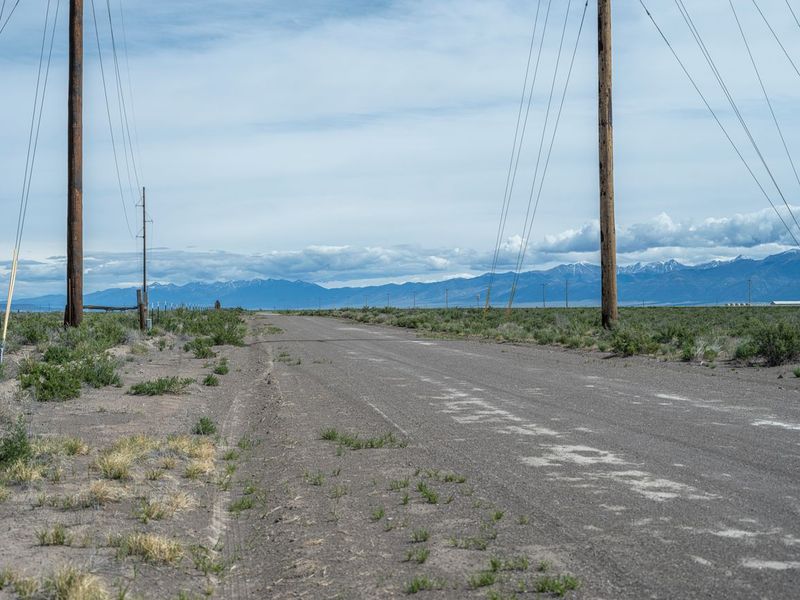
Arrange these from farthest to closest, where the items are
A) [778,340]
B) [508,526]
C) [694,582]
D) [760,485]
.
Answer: [778,340] < [760,485] < [508,526] < [694,582]

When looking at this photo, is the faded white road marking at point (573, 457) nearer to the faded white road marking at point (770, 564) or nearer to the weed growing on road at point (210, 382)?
the faded white road marking at point (770, 564)

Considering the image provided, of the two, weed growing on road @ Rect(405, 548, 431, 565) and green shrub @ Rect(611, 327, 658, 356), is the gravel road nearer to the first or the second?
weed growing on road @ Rect(405, 548, 431, 565)

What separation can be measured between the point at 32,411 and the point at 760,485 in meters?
10.5

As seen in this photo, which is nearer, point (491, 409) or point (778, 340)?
point (491, 409)

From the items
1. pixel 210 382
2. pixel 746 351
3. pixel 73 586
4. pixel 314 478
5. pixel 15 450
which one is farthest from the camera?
pixel 746 351

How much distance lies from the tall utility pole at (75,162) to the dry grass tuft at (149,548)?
18669mm

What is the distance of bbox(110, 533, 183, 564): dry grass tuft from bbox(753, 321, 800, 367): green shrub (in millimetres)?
16531

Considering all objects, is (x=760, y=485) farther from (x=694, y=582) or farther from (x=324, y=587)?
(x=324, y=587)

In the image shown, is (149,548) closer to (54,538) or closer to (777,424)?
(54,538)

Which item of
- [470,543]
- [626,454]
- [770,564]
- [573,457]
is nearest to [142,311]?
[573,457]

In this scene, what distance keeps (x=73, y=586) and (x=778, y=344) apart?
1771 centimetres

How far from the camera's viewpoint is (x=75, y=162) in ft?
75.8

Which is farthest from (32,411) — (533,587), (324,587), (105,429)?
(533,587)

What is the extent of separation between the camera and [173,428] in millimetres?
11492
